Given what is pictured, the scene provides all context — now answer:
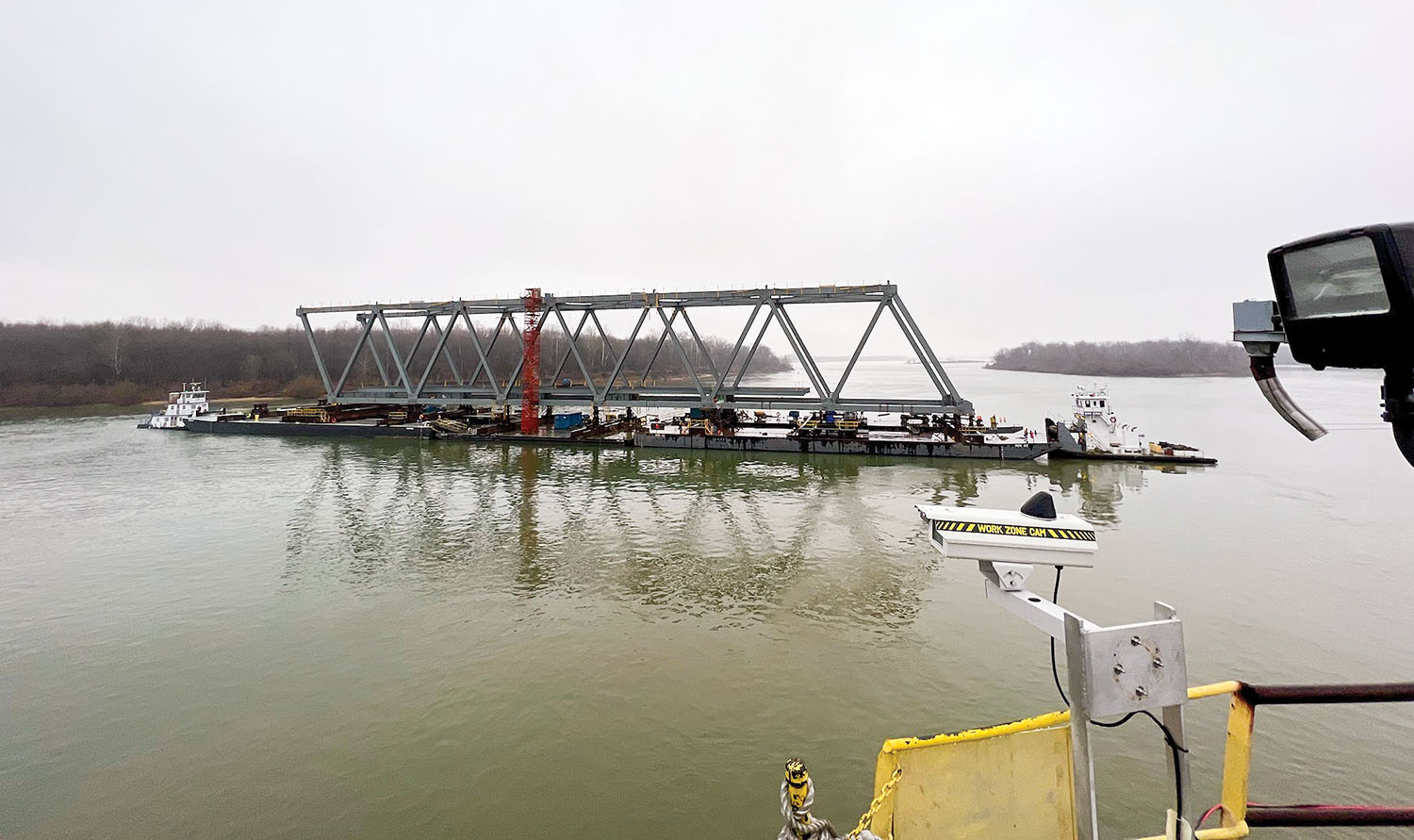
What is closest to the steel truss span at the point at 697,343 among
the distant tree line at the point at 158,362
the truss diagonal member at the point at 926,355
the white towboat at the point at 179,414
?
the truss diagonal member at the point at 926,355

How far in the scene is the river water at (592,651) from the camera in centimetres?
704

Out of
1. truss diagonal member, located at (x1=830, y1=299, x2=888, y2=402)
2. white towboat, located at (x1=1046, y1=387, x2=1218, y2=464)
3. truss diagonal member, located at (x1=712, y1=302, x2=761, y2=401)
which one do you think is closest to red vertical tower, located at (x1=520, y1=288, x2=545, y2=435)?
truss diagonal member, located at (x1=712, y1=302, x2=761, y2=401)

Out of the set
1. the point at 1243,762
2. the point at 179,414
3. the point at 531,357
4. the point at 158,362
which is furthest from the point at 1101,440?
the point at 158,362

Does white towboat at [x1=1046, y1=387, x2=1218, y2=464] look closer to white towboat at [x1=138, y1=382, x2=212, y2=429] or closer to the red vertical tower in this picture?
the red vertical tower

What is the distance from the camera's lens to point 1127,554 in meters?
16.1

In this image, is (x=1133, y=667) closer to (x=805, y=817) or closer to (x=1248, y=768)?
(x=1248, y=768)

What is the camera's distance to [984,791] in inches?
148

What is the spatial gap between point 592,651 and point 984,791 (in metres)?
8.17

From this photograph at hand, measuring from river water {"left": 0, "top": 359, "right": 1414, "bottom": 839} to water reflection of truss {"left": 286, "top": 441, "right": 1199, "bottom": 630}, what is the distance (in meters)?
0.16

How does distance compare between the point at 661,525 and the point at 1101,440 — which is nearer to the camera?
the point at 661,525

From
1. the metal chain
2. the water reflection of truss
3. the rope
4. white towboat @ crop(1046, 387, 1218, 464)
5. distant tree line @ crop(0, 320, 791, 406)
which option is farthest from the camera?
distant tree line @ crop(0, 320, 791, 406)

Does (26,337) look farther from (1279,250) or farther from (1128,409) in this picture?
(1128,409)

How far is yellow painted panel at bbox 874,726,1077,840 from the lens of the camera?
12.2ft

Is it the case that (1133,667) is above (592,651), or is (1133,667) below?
above
